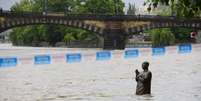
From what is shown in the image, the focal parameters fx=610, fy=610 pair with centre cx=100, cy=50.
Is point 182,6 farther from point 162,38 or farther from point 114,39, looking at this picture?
point 162,38

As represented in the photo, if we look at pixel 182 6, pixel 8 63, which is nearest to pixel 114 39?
pixel 8 63

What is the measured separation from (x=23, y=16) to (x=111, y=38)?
52.5 feet

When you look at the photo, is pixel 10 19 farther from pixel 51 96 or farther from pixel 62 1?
pixel 51 96

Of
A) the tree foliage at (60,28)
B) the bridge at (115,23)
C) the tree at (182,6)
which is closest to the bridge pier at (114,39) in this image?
the bridge at (115,23)

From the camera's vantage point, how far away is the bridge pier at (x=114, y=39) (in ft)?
336

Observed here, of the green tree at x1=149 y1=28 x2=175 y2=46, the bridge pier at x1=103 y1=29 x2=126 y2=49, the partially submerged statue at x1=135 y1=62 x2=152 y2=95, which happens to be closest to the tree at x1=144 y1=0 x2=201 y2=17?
the partially submerged statue at x1=135 y1=62 x2=152 y2=95

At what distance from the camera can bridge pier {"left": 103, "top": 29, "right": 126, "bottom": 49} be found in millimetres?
102562

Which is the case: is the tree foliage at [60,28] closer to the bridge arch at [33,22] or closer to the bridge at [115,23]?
the bridge at [115,23]

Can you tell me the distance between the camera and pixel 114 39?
102750mm

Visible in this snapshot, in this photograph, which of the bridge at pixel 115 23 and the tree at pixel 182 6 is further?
the bridge at pixel 115 23

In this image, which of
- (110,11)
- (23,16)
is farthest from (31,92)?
(110,11)

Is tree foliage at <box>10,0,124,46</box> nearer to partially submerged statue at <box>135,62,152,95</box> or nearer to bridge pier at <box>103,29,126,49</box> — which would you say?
bridge pier at <box>103,29,126,49</box>

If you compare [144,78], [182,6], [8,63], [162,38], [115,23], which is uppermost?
[182,6]

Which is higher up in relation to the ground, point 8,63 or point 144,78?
A: point 144,78
